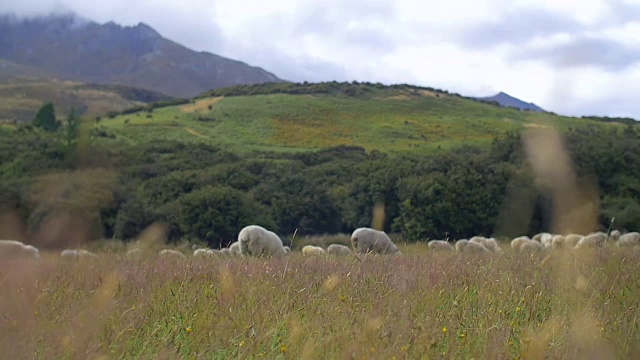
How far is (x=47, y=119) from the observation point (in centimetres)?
5791

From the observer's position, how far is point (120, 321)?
4.82 metres

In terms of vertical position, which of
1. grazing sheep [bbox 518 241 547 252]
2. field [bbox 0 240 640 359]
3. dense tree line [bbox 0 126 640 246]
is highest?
field [bbox 0 240 640 359]

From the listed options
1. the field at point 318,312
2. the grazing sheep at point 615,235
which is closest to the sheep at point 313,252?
the field at point 318,312

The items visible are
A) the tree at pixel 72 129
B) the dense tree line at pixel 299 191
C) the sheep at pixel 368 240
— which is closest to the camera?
the sheep at pixel 368 240

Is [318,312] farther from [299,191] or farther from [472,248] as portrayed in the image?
[299,191]

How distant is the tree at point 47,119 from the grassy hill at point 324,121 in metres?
4.54

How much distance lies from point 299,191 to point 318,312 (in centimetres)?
2923

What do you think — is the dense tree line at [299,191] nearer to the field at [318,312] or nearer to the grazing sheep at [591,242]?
the grazing sheep at [591,242]

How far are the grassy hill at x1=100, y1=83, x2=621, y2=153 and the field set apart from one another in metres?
49.8

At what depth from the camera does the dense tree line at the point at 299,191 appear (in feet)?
92.1

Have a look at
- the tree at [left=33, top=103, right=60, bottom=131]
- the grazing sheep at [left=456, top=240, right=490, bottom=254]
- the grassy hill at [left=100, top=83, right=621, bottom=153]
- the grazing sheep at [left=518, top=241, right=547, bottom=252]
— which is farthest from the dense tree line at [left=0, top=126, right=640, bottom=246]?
the grassy hill at [left=100, top=83, right=621, bottom=153]

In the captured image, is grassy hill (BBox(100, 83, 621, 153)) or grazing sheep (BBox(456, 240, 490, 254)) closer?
grazing sheep (BBox(456, 240, 490, 254))

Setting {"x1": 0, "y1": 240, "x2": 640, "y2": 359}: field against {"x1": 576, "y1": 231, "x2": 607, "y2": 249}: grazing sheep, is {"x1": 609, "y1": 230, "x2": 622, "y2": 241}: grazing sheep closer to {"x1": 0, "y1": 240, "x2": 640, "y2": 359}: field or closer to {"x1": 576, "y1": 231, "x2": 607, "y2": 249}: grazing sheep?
{"x1": 576, "y1": 231, "x2": 607, "y2": 249}: grazing sheep

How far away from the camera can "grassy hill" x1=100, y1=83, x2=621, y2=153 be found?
63.7 m
